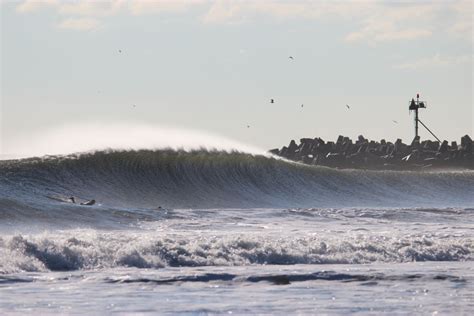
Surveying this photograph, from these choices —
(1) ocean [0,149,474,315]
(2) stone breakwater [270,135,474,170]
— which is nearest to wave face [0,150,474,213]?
(1) ocean [0,149,474,315]

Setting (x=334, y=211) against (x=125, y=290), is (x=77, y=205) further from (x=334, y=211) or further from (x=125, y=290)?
(x=125, y=290)

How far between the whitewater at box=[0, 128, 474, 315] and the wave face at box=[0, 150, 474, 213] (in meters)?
0.07

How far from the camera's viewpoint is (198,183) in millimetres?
31281

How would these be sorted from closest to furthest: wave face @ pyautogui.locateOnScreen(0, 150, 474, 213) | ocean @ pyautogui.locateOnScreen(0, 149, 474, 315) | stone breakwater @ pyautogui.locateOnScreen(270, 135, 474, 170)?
1. ocean @ pyautogui.locateOnScreen(0, 149, 474, 315)
2. wave face @ pyautogui.locateOnScreen(0, 150, 474, 213)
3. stone breakwater @ pyautogui.locateOnScreen(270, 135, 474, 170)

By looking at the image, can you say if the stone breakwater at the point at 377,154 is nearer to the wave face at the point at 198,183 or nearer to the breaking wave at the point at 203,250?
the wave face at the point at 198,183

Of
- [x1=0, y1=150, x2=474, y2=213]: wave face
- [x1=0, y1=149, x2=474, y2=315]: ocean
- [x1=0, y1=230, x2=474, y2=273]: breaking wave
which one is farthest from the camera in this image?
[x1=0, y1=150, x2=474, y2=213]: wave face

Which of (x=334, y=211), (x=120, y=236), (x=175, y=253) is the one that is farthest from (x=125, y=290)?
(x=334, y=211)

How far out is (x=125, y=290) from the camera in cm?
1303

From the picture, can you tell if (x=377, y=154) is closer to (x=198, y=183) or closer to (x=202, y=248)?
(x=198, y=183)

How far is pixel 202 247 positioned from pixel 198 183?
14.6 meters

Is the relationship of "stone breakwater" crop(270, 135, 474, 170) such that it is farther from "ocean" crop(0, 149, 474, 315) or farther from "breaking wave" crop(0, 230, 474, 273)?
"breaking wave" crop(0, 230, 474, 273)

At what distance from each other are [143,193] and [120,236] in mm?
11786

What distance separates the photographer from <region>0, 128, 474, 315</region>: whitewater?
12.4 metres

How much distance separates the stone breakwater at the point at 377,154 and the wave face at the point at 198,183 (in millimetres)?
14484
